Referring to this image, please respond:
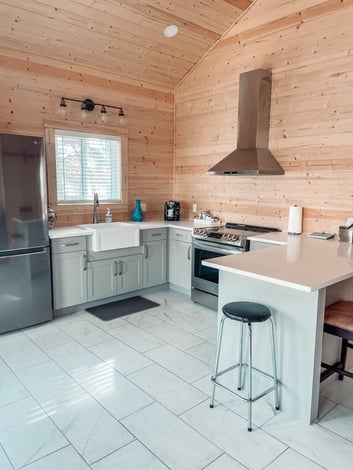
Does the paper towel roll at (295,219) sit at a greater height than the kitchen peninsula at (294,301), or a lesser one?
greater

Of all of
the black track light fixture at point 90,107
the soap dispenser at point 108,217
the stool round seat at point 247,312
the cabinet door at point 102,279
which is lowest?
the cabinet door at point 102,279

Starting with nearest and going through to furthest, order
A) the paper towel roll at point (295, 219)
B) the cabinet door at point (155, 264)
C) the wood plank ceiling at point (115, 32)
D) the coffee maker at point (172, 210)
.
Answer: the wood plank ceiling at point (115, 32), the paper towel roll at point (295, 219), the cabinet door at point (155, 264), the coffee maker at point (172, 210)

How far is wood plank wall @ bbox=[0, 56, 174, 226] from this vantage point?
3711 mm

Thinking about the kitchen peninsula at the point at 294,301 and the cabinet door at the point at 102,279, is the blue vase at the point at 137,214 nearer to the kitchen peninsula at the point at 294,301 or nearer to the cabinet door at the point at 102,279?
the cabinet door at the point at 102,279

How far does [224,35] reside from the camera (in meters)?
4.36

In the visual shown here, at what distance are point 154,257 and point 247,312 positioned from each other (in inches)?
98.4

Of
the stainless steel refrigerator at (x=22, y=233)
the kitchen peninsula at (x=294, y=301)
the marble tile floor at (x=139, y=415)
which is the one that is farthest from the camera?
the stainless steel refrigerator at (x=22, y=233)

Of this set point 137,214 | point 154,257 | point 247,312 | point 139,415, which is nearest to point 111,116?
point 137,214

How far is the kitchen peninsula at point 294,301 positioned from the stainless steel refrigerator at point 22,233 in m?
1.86

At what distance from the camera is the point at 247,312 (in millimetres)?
2152

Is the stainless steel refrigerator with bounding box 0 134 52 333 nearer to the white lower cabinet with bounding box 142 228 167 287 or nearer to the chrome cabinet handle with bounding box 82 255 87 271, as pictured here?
the chrome cabinet handle with bounding box 82 255 87 271

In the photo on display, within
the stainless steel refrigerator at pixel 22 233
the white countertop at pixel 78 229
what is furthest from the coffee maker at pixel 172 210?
the stainless steel refrigerator at pixel 22 233

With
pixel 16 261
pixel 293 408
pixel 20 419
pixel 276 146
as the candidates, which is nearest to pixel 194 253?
pixel 276 146

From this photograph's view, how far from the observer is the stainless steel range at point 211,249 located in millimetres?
3758
